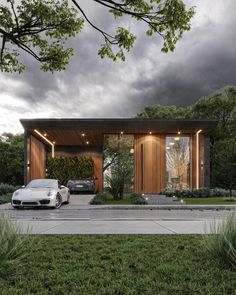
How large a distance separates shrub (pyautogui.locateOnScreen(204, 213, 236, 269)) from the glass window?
67.8 ft

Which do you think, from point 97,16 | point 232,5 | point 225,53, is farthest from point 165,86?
point 97,16

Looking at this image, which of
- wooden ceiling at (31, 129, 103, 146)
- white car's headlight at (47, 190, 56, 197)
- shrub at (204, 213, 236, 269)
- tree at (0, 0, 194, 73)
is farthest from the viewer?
wooden ceiling at (31, 129, 103, 146)

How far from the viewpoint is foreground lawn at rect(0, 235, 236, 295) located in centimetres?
395

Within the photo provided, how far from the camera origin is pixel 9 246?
4.98 m

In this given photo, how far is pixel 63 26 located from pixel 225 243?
6076mm

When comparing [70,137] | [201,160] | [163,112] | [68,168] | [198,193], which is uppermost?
[163,112]

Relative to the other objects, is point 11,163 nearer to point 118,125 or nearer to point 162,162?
point 118,125

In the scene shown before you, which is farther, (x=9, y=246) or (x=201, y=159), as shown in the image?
(x=201, y=159)

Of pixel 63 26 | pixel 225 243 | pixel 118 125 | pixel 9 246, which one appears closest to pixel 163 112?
pixel 118 125

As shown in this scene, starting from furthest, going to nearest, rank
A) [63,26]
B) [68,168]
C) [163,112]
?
1. [163,112]
2. [68,168]
3. [63,26]

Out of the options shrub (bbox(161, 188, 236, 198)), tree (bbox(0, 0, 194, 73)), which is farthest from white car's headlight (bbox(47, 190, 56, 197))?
shrub (bbox(161, 188, 236, 198))

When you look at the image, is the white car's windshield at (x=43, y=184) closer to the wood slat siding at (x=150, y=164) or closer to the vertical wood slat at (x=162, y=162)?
the wood slat siding at (x=150, y=164)

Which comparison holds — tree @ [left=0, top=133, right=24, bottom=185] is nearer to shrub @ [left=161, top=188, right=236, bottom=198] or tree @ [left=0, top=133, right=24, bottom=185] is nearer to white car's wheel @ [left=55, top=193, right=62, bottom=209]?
shrub @ [left=161, top=188, right=236, bottom=198]

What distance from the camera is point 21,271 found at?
15.2 feet
